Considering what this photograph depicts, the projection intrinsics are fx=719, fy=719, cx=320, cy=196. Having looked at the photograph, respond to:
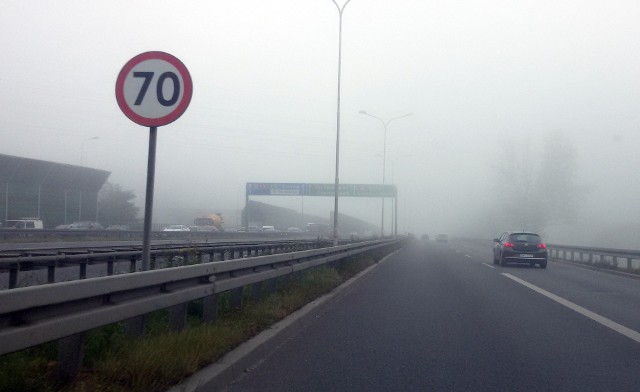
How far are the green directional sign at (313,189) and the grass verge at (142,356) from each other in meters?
60.2

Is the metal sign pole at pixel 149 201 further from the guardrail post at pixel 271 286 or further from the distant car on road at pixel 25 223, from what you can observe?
the distant car on road at pixel 25 223

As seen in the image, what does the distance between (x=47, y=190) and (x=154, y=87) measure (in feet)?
103

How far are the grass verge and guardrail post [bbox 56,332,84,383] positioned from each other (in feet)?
0.22

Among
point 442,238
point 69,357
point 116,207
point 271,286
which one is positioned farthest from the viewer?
point 442,238

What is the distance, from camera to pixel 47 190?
121 ft

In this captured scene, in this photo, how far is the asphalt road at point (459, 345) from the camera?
7344 mm

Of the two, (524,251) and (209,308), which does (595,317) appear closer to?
(209,308)

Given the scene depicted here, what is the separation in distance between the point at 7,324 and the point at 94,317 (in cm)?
93

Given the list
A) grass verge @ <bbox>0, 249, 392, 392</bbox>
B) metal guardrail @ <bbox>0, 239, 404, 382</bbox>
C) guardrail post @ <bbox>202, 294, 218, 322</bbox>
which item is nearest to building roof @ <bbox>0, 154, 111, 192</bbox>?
guardrail post @ <bbox>202, 294, 218, 322</bbox>

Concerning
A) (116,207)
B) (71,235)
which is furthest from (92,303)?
(116,207)

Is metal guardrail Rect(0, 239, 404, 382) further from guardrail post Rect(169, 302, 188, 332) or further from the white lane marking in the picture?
the white lane marking

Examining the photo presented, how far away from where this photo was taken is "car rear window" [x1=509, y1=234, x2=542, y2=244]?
30.3m

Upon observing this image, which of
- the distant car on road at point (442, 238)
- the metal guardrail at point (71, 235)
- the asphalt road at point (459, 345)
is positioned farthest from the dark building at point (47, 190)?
the distant car on road at point (442, 238)

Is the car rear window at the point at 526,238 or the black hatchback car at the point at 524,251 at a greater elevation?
the car rear window at the point at 526,238
